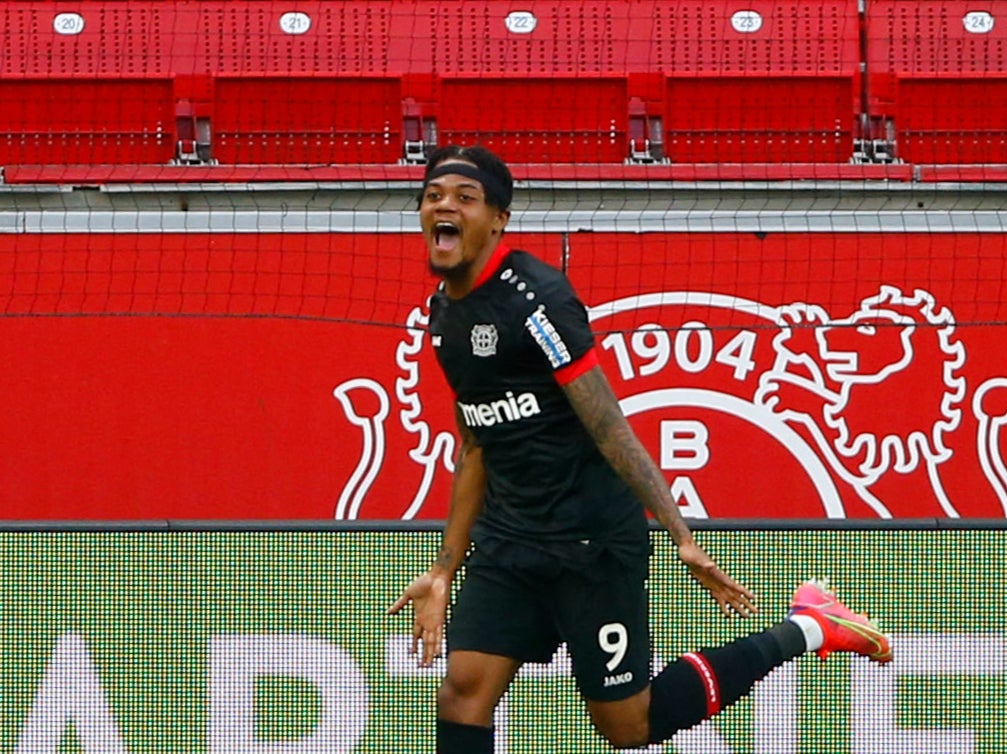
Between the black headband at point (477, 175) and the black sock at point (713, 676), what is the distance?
45.9 inches

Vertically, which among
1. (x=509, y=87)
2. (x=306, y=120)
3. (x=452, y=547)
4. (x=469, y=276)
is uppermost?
(x=509, y=87)

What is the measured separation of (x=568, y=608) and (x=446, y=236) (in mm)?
870

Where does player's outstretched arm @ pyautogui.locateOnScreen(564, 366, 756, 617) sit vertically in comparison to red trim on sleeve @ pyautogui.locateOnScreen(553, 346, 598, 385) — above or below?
below

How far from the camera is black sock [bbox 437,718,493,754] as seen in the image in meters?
3.73

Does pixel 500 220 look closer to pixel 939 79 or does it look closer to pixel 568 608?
pixel 568 608

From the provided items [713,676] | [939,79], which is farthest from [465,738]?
[939,79]

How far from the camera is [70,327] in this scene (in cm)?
788

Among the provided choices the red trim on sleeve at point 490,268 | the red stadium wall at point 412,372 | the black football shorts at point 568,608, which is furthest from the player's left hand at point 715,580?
the red stadium wall at point 412,372

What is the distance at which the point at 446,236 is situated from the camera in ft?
11.9

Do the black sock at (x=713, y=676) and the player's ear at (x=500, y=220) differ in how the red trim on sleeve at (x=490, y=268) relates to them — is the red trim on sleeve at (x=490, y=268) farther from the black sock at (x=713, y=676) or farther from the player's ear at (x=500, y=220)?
the black sock at (x=713, y=676)

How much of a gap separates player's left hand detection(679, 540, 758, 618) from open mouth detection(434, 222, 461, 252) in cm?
80

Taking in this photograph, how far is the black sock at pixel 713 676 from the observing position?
12.7 ft

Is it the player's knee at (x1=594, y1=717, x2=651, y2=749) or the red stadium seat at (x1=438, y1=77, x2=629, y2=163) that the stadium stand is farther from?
the player's knee at (x1=594, y1=717, x2=651, y2=749)

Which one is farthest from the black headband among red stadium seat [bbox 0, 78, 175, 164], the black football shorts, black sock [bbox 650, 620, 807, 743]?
red stadium seat [bbox 0, 78, 175, 164]
